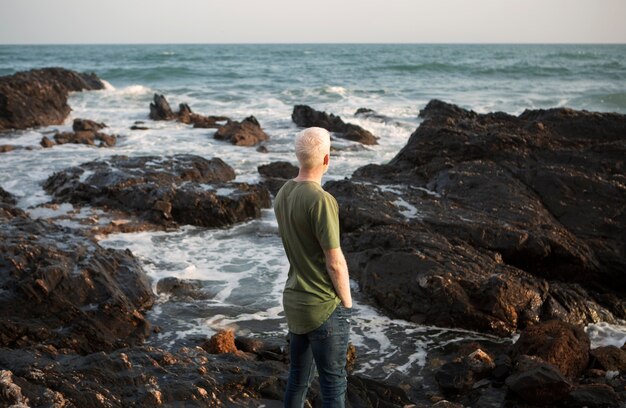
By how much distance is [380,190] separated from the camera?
973 cm

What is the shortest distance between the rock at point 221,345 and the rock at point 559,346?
2.50 m

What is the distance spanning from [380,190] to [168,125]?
13.2 m

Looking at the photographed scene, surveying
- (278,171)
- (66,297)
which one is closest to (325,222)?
(66,297)

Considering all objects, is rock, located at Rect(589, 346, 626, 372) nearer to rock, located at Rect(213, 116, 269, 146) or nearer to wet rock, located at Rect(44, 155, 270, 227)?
wet rock, located at Rect(44, 155, 270, 227)

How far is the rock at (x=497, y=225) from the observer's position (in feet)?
22.8

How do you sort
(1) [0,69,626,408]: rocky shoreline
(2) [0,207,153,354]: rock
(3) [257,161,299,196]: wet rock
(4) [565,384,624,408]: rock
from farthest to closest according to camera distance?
(3) [257,161,299,196]: wet rock < (2) [0,207,153,354]: rock < (4) [565,384,624,408]: rock < (1) [0,69,626,408]: rocky shoreline

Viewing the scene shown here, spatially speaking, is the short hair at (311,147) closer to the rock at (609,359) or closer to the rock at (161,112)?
the rock at (609,359)

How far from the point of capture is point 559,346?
5625 millimetres

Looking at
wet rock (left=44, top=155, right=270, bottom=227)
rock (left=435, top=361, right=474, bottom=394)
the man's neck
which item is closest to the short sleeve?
the man's neck

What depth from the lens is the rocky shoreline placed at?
14.9ft

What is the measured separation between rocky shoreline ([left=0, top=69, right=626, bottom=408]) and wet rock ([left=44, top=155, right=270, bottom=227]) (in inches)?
1.0

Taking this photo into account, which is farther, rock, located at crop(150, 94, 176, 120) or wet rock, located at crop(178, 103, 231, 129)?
rock, located at crop(150, 94, 176, 120)

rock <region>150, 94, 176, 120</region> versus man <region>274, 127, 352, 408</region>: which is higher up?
man <region>274, 127, 352, 408</region>

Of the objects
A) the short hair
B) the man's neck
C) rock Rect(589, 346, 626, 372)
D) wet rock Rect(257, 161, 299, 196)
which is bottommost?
wet rock Rect(257, 161, 299, 196)
